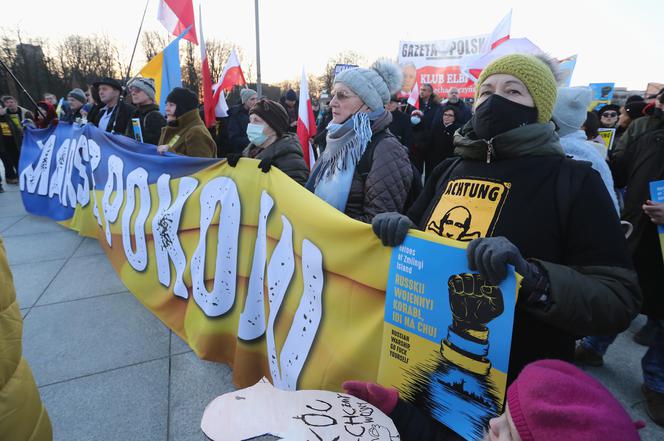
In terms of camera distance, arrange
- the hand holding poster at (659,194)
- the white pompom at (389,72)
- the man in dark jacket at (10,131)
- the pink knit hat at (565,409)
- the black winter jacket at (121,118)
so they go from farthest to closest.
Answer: the man in dark jacket at (10,131), the black winter jacket at (121,118), the white pompom at (389,72), the hand holding poster at (659,194), the pink knit hat at (565,409)

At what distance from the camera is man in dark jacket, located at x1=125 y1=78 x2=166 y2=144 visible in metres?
4.92

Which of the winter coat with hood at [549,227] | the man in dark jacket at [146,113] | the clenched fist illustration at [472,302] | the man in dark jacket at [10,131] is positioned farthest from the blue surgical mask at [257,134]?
the man in dark jacket at [10,131]

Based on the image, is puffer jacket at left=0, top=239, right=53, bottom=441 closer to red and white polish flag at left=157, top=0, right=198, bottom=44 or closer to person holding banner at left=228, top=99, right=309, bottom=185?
person holding banner at left=228, top=99, right=309, bottom=185

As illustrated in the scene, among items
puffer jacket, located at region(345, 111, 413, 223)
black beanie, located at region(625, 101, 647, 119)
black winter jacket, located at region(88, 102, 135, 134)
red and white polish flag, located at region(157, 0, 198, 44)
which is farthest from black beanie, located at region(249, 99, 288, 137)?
black beanie, located at region(625, 101, 647, 119)

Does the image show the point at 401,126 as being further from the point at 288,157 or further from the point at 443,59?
the point at 443,59

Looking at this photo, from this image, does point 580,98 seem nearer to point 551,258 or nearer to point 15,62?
point 551,258

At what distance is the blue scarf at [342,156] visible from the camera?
2.35 meters

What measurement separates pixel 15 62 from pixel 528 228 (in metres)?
43.5

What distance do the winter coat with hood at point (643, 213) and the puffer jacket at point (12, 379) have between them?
3.35m

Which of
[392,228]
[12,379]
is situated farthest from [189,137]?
A: [392,228]

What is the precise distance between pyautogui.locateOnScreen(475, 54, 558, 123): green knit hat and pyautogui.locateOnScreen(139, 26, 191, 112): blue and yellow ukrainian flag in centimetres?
509

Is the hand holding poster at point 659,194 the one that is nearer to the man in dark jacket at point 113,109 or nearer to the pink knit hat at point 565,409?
the pink knit hat at point 565,409

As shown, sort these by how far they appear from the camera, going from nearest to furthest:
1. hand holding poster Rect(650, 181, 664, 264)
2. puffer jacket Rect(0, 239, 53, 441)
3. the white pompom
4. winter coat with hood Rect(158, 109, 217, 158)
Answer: puffer jacket Rect(0, 239, 53, 441) → hand holding poster Rect(650, 181, 664, 264) → the white pompom → winter coat with hood Rect(158, 109, 217, 158)

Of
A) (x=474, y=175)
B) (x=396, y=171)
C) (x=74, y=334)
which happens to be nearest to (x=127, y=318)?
(x=74, y=334)
